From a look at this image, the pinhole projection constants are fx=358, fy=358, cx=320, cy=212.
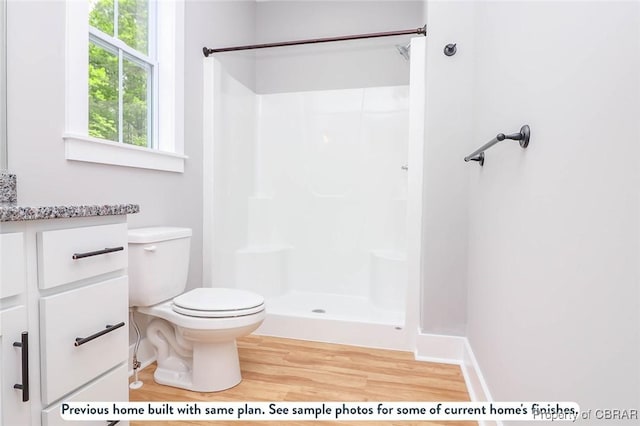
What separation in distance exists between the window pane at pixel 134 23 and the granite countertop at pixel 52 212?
1205mm

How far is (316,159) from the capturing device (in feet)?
9.72

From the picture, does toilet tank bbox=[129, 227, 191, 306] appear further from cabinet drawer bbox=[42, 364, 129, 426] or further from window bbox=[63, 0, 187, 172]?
cabinet drawer bbox=[42, 364, 129, 426]

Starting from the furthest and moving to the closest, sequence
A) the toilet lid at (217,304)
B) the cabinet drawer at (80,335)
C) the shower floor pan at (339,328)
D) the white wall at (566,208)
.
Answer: the shower floor pan at (339,328) < the toilet lid at (217,304) < the cabinet drawer at (80,335) < the white wall at (566,208)

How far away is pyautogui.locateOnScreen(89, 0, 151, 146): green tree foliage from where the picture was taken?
5.32 ft

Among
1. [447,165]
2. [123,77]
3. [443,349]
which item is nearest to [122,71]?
[123,77]

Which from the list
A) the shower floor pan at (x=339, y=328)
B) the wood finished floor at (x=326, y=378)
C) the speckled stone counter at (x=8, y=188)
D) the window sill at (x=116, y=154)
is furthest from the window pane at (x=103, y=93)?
the shower floor pan at (x=339, y=328)

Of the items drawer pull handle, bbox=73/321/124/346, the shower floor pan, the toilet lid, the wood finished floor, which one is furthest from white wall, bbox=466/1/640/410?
drawer pull handle, bbox=73/321/124/346

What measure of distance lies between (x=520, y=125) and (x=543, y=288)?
20.0 inches

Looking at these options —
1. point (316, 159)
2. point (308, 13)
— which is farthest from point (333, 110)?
point (308, 13)

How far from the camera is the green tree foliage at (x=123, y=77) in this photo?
1622mm

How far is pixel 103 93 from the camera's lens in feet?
5.47

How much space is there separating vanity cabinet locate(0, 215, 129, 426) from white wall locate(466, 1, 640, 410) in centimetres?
113

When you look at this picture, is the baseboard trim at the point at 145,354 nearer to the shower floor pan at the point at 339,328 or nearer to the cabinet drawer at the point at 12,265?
the shower floor pan at the point at 339,328

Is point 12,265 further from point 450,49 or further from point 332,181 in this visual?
point 332,181
